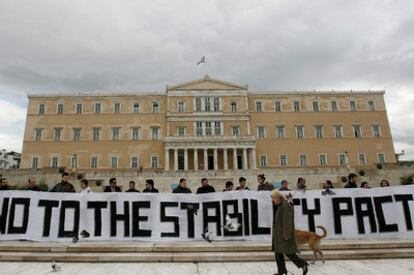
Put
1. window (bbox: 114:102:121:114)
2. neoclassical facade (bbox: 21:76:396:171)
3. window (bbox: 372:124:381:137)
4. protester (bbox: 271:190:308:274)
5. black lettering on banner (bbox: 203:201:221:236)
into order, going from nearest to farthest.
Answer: protester (bbox: 271:190:308:274)
black lettering on banner (bbox: 203:201:221:236)
neoclassical facade (bbox: 21:76:396:171)
window (bbox: 372:124:381:137)
window (bbox: 114:102:121:114)

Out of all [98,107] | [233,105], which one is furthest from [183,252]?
[98,107]

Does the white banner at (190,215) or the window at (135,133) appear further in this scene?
the window at (135,133)

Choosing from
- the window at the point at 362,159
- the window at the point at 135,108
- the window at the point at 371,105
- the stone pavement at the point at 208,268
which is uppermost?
the window at the point at 135,108

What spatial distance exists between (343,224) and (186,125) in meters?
34.4

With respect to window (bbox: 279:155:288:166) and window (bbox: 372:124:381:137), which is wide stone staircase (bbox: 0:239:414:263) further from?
window (bbox: 372:124:381:137)

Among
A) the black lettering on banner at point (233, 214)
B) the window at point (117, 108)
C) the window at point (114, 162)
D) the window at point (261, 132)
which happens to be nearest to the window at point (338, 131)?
the window at point (261, 132)

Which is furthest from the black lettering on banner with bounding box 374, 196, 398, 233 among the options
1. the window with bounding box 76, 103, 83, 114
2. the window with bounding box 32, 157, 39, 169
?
the window with bounding box 32, 157, 39, 169

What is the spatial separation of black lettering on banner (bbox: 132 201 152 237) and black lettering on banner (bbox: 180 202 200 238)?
1.04m

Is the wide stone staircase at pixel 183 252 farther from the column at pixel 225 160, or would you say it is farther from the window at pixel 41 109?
the window at pixel 41 109

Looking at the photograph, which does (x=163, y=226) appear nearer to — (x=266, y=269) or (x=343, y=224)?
(x=266, y=269)

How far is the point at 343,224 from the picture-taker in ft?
25.9

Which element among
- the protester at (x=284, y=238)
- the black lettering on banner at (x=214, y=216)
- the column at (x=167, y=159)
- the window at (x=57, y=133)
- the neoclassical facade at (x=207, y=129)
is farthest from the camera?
the window at (x=57, y=133)

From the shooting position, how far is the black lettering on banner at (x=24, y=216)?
7770 mm

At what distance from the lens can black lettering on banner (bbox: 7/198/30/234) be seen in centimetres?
777
